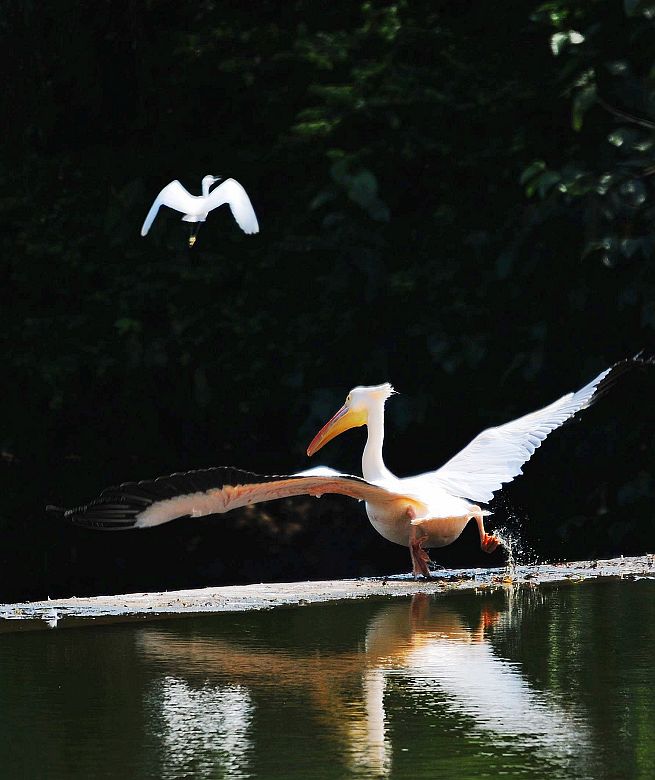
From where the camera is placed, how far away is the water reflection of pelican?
A: 16.2 feet

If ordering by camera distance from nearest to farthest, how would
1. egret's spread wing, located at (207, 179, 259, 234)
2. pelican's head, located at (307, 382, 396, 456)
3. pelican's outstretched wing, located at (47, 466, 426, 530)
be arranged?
pelican's outstretched wing, located at (47, 466, 426, 530)
pelican's head, located at (307, 382, 396, 456)
egret's spread wing, located at (207, 179, 259, 234)

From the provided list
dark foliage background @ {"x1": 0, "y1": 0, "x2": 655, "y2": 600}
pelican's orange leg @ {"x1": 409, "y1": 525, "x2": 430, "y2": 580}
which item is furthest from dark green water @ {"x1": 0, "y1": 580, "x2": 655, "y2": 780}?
dark foliage background @ {"x1": 0, "y1": 0, "x2": 655, "y2": 600}

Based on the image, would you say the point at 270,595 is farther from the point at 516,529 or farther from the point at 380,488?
the point at 516,529

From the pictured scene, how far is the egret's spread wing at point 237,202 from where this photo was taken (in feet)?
39.3

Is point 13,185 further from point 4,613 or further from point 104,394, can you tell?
point 4,613

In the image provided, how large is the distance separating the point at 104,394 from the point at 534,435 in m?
6.66

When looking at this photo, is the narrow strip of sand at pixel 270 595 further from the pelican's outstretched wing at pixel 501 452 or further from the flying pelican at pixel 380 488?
the pelican's outstretched wing at pixel 501 452

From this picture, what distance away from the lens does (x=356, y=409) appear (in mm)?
9734

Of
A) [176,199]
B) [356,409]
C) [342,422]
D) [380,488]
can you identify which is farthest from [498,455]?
[176,199]

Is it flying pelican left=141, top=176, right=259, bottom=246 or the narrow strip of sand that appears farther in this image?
flying pelican left=141, top=176, right=259, bottom=246

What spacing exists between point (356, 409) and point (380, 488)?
1607mm

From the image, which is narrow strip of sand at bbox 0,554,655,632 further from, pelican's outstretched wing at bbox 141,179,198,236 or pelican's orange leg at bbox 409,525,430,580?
pelican's outstretched wing at bbox 141,179,198,236

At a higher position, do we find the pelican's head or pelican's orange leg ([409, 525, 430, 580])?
the pelican's head

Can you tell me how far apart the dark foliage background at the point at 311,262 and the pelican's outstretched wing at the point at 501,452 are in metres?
2.70
